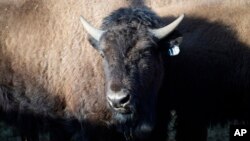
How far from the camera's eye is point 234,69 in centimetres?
672

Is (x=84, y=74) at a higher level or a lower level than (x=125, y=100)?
higher

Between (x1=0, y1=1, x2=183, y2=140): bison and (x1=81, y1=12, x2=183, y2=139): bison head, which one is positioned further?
(x1=0, y1=1, x2=183, y2=140): bison

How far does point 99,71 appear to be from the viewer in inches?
250

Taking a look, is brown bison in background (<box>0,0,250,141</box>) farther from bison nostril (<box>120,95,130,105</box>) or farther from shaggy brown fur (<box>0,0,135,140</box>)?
bison nostril (<box>120,95,130,105</box>)

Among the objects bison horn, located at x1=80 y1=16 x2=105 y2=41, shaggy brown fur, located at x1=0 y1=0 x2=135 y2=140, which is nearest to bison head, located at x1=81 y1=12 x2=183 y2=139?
bison horn, located at x1=80 y1=16 x2=105 y2=41

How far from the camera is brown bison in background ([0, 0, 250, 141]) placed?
6402 mm

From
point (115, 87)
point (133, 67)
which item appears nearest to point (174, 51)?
point (133, 67)

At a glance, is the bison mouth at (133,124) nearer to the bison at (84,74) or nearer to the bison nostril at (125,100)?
the bison at (84,74)

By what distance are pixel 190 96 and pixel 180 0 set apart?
1.32 metres

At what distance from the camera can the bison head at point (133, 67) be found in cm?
557

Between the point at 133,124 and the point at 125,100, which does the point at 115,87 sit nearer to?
the point at 125,100

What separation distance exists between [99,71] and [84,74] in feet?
0.75

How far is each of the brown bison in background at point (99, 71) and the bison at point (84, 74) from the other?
14mm

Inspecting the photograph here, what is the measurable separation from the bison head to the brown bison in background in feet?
0.19
